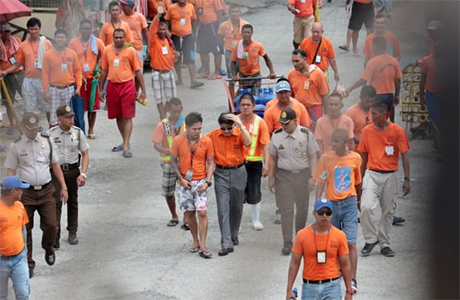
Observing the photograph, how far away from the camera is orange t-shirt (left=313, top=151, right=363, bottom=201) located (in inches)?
185

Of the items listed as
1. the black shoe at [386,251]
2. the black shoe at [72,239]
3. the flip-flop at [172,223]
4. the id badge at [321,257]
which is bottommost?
the flip-flop at [172,223]

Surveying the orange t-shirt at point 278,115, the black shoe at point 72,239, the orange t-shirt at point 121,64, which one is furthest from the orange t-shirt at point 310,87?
the black shoe at point 72,239

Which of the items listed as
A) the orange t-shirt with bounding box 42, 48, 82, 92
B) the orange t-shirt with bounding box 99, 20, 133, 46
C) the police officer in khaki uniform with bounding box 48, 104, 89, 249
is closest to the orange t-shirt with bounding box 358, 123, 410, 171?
the police officer in khaki uniform with bounding box 48, 104, 89, 249

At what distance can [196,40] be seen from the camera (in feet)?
12.8

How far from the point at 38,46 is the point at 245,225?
1.85 meters

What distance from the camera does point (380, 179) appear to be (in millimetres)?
5090

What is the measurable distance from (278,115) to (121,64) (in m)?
1.54

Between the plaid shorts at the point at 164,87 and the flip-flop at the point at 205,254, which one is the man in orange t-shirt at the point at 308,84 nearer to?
the plaid shorts at the point at 164,87

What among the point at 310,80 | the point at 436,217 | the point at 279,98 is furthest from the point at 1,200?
the point at 436,217

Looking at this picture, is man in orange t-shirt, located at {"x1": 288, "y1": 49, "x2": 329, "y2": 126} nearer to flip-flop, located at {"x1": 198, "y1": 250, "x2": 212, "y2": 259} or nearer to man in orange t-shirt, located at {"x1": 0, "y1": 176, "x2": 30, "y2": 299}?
flip-flop, located at {"x1": 198, "y1": 250, "x2": 212, "y2": 259}

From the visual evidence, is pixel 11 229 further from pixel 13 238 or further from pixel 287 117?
pixel 287 117

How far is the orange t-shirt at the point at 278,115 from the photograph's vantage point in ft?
18.4

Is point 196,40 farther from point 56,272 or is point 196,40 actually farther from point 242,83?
point 242,83

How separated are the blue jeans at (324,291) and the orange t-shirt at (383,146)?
Result: 1.06 meters
